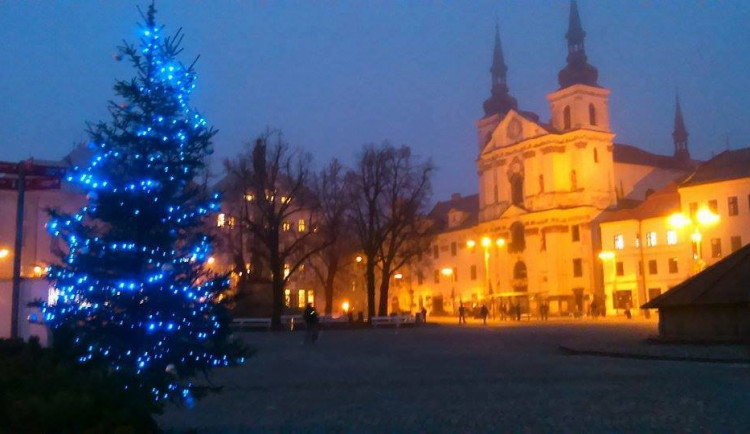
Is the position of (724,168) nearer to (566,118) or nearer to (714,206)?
(714,206)

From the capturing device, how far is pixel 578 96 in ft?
287

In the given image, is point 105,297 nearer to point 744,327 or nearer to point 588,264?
point 744,327

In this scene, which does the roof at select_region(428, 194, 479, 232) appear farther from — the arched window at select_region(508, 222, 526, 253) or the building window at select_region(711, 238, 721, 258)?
the building window at select_region(711, 238, 721, 258)

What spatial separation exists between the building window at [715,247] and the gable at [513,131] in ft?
85.8

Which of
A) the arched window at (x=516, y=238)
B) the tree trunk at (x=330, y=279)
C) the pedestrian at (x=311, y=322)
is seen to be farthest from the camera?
the arched window at (x=516, y=238)

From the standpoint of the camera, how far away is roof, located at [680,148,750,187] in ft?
214

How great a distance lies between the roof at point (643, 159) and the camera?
94750mm

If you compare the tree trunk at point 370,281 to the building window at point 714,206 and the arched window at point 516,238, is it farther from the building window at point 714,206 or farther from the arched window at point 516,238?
the arched window at point 516,238

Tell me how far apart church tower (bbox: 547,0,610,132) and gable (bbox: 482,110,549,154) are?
3.10m

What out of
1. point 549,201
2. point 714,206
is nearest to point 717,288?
point 714,206

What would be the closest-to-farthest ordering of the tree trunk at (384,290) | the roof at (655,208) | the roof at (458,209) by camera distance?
the tree trunk at (384,290) → the roof at (655,208) → the roof at (458,209)

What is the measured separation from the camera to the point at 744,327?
80.8 ft

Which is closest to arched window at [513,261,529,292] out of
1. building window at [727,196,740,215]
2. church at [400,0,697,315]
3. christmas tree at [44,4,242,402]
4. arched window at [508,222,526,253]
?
church at [400,0,697,315]

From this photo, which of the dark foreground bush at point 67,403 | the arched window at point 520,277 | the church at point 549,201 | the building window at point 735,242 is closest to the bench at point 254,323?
the church at point 549,201
